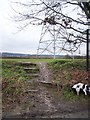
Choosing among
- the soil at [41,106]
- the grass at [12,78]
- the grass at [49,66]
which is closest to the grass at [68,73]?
the grass at [49,66]

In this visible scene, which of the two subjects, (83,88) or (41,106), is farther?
(83,88)

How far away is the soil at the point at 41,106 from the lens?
273 cm

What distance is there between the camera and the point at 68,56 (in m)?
3.72

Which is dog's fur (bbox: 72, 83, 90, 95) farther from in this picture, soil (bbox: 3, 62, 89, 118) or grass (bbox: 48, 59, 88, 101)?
soil (bbox: 3, 62, 89, 118)

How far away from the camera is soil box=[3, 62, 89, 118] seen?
8.96ft

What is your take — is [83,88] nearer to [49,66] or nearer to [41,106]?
[41,106]

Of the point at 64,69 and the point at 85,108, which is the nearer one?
the point at 85,108

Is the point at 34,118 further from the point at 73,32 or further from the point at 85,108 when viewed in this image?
the point at 73,32

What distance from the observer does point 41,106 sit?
115 inches

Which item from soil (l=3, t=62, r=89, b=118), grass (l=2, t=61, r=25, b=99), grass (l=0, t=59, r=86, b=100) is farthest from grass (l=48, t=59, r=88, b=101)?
grass (l=2, t=61, r=25, b=99)

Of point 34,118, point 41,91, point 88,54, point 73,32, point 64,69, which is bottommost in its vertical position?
point 34,118

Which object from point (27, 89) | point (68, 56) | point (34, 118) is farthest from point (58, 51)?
point (34, 118)

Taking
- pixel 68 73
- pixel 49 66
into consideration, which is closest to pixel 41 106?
pixel 68 73

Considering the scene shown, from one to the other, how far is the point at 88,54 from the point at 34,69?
87cm
